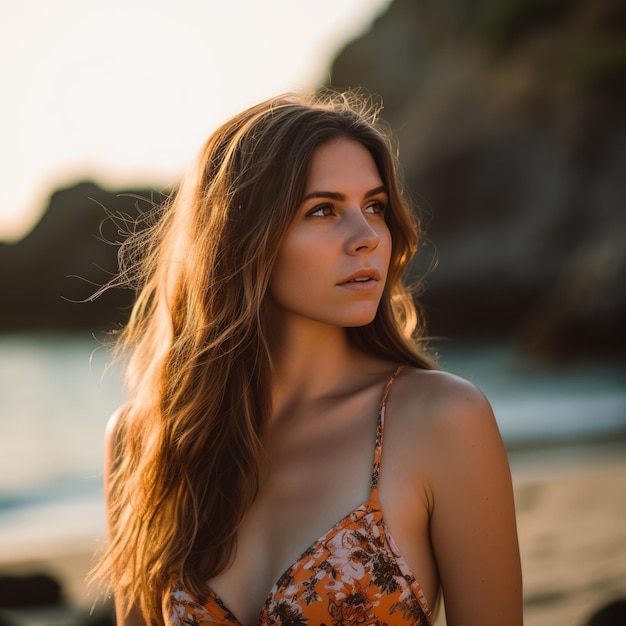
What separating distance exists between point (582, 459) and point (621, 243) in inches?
350

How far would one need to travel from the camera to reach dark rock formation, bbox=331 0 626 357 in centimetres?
3083

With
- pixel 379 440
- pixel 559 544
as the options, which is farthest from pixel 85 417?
pixel 379 440

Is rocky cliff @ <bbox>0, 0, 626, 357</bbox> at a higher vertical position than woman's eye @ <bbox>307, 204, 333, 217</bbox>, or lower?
lower

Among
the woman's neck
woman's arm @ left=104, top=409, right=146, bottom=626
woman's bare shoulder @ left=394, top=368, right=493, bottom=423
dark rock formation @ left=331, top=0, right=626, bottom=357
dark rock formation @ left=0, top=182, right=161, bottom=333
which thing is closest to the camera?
woman's bare shoulder @ left=394, top=368, right=493, bottom=423

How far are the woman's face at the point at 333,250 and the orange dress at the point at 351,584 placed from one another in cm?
58

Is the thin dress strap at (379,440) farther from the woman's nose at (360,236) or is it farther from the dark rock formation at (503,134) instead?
the dark rock formation at (503,134)

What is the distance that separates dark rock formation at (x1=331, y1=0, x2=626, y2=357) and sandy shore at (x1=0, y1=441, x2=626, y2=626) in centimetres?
1846

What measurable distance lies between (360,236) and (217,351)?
0.56 meters

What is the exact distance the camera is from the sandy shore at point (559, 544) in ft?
16.1

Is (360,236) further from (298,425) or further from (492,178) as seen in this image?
(492,178)

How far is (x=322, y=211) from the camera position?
8.32 ft

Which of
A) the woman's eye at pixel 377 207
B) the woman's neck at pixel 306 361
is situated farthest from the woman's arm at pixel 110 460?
the woman's eye at pixel 377 207

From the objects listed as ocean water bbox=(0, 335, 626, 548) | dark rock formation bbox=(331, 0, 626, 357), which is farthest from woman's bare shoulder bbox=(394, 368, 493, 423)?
dark rock formation bbox=(331, 0, 626, 357)

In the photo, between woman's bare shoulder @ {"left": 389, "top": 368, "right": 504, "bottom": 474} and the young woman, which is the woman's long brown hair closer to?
the young woman
